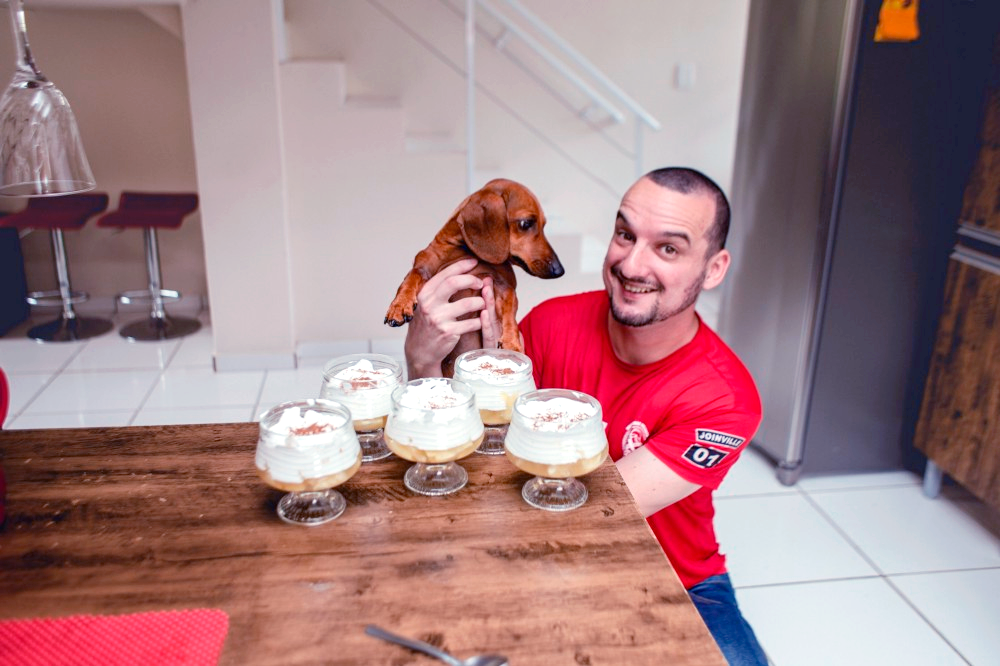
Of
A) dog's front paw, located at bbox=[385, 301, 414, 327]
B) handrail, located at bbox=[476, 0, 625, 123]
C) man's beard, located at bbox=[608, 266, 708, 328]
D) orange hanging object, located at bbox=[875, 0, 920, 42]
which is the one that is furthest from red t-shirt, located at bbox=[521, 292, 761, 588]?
handrail, located at bbox=[476, 0, 625, 123]

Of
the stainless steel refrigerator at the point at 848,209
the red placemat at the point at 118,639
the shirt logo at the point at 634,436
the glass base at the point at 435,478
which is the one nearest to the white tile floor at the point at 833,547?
the stainless steel refrigerator at the point at 848,209

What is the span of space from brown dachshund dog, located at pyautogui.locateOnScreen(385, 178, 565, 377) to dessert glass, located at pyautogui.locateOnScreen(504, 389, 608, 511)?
0.43 meters

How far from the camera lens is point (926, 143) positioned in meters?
2.57

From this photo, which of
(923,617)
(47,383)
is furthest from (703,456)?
(47,383)

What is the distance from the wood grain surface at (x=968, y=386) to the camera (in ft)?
7.93

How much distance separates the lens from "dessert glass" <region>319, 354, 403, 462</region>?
1294 mm

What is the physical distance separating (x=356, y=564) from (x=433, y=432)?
0.72 feet

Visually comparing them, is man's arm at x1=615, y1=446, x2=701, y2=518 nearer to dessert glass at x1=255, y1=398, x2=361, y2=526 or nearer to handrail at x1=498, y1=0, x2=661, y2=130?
dessert glass at x1=255, y1=398, x2=361, y2=526

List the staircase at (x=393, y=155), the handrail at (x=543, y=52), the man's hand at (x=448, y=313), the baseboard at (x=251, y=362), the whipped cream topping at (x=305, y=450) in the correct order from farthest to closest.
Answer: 1. the handrail at (x=543, y=52)
2. the baseboard at (x=251, y=362)
3. the staircase at (x=393, y=155)
4. the man's hand at (x=448, y=313)
5. the whipped cream topping at (x=305, y=450)

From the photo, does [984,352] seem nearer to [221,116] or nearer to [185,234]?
[221,116]

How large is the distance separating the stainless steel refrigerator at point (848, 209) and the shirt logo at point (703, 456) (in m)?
1.43

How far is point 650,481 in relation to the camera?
1.41 metres

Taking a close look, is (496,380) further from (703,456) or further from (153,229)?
(153,229)

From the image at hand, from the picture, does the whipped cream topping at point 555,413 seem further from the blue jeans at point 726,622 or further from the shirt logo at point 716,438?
the blue jeans at point 726,622
